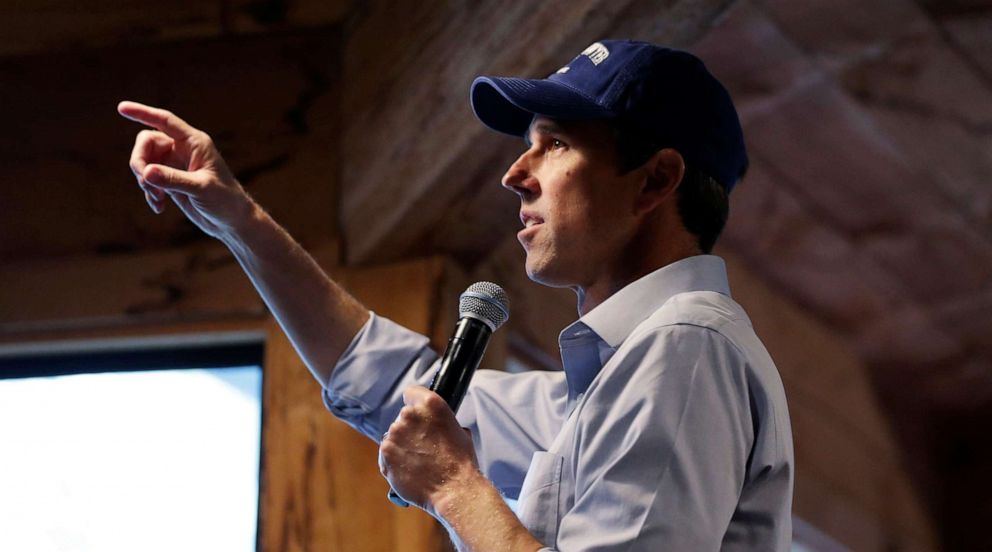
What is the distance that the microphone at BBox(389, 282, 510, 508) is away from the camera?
4.69ft

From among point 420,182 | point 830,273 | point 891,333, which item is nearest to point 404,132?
point 420,182

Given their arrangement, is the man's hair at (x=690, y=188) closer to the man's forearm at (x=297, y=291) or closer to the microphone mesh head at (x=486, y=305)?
the microphone mesh head at (x=486, y=305)

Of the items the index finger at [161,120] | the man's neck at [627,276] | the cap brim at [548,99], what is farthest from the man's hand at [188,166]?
the man's neck at [627,276]

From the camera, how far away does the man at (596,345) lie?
128cm

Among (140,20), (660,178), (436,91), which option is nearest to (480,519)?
(660,178)

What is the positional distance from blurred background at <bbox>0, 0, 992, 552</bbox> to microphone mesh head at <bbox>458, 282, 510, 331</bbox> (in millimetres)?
725

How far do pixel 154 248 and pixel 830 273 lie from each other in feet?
6.08

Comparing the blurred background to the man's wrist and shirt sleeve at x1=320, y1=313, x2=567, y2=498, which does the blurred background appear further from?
the man's wrist

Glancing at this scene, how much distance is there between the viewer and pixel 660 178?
1624 millimetres

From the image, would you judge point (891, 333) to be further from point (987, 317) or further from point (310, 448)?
point (310, 448)

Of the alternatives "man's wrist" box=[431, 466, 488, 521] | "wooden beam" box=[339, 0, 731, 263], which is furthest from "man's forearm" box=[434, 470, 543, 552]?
"wooden beam" box=[339, 0, 731, 263]

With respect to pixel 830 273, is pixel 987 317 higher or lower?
lower

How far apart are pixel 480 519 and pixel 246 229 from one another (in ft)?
2.27

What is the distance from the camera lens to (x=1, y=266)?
2684mm
